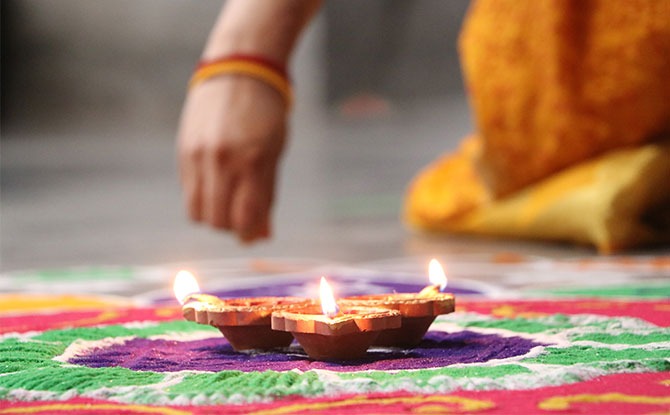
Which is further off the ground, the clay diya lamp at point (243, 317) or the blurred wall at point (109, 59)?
the blurred wall at point (109, 59)

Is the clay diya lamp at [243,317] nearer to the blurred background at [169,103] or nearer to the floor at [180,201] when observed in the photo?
the floor at [180,201]

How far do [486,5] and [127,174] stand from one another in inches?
147

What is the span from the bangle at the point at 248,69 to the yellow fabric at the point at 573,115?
0.83m

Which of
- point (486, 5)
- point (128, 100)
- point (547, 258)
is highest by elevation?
point (128, 100)

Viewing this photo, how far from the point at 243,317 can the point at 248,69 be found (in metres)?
0.46

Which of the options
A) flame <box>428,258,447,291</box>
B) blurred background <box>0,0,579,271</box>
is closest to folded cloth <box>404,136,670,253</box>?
flame <box>428,258,447,291</box>

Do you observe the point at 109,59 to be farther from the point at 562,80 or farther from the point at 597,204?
the point at 597,204

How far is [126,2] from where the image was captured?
20.0 ft

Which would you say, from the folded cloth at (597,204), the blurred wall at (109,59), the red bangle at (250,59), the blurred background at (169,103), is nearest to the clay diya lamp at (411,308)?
the red bangle at (250,59)

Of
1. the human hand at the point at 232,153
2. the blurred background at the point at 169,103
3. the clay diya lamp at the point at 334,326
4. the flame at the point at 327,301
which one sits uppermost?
the blurred background at the point at 169,103

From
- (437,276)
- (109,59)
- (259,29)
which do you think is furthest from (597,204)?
(109,59)

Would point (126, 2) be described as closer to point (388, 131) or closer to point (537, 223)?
point (388, 131)

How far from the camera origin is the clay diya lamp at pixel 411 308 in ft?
2.22

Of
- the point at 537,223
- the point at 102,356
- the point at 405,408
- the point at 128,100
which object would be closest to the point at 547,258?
the point at 537,223
